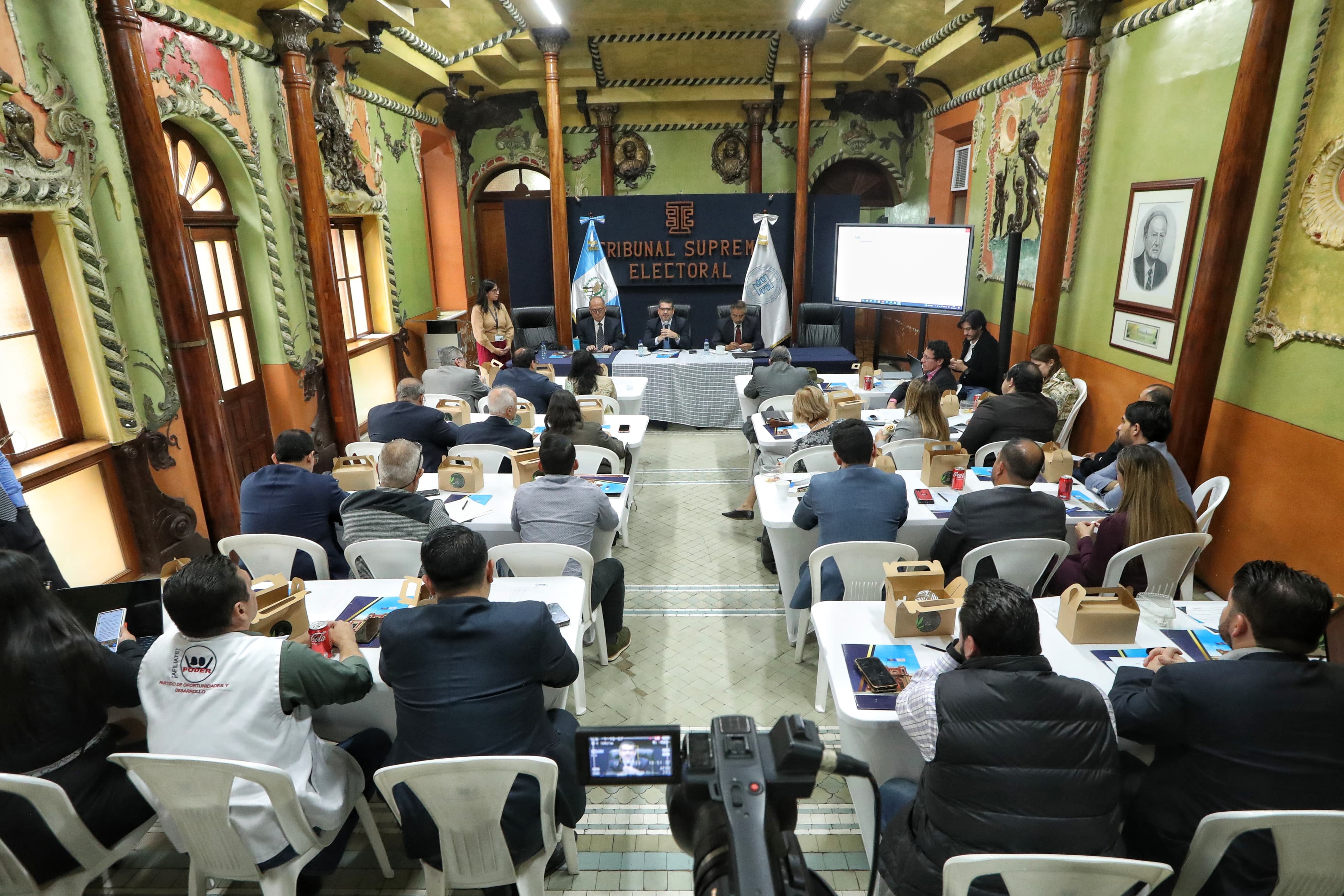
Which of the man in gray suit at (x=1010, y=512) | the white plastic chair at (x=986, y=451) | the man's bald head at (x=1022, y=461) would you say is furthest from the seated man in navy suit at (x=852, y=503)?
the white plastic chair at (x=986, y=451)

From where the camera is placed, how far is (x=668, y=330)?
8.02 m

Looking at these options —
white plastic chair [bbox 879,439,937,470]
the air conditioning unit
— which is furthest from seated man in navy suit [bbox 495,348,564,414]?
the air conditioning unit

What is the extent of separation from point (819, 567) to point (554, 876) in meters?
1.48

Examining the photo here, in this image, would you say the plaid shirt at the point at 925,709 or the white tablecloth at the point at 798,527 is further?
the white tablecloth at the point at 798,527

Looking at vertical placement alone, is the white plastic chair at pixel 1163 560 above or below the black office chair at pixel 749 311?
below

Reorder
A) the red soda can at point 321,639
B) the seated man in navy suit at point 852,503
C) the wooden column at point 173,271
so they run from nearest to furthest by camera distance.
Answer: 1. the red soda can at point 321,639
2. the seated man in navy suit at point 852,503
3. the wooden column at point 173,271

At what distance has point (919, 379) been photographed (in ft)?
15.6

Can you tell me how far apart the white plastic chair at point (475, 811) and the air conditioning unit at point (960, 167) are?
28.2 ft

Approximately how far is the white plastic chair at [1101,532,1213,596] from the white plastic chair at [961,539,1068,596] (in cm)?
19

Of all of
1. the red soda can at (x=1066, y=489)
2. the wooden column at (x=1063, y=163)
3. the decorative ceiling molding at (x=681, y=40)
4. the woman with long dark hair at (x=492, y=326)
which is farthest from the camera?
the decorative ceiling molding at (x=681, y=40)

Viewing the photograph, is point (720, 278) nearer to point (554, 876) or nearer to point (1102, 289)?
point (1102, 289)

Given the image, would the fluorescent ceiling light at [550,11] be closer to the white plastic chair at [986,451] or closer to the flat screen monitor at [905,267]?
the flat screen monitor at [905,267]

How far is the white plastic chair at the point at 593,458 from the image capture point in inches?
166

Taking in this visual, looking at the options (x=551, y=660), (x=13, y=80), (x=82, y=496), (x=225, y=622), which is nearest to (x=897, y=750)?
(x=551, y=660)
